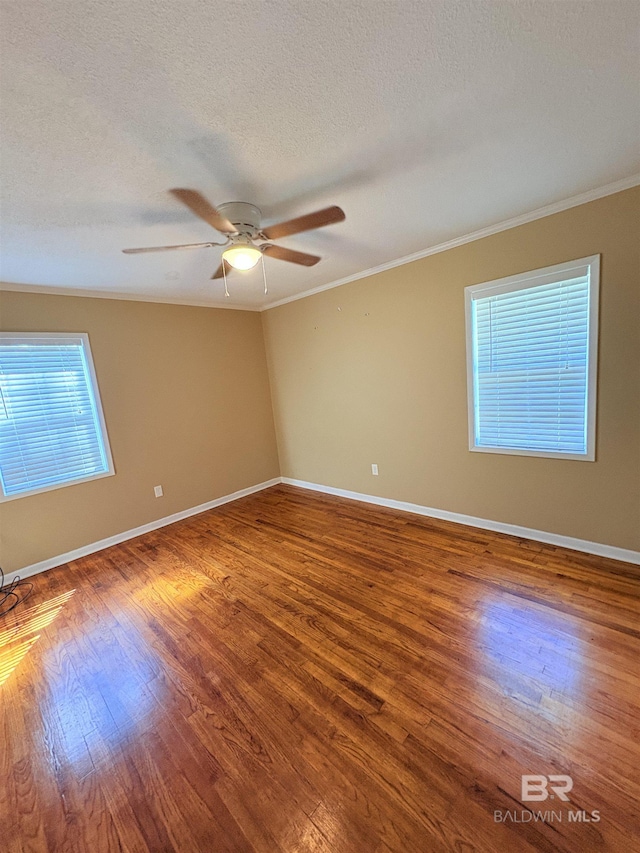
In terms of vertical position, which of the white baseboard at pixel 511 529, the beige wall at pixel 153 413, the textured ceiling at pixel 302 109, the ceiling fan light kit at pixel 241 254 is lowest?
the white baseboard at pixel 511 529

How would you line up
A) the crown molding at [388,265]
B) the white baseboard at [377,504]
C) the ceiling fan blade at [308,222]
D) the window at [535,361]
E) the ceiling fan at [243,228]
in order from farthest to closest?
the white baseboard at [377,504], the window at [535,361], the crown molding at [388,265], the ceiling fan at [243,228], the ceiling fan blade at [308,222]

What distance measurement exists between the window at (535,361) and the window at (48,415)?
3.58 meters

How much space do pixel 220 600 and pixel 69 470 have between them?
2.03 m

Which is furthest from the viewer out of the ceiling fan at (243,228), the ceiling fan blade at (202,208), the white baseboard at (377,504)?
the white baseboard at (377,504)

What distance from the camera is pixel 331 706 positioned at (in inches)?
61.6

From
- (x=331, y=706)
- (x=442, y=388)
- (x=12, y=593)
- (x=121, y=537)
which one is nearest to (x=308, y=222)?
(x=442, y=388)

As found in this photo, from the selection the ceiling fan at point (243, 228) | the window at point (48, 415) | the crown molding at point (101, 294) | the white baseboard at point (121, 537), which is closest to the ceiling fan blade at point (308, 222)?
the ceiling fan at point (243, 228)

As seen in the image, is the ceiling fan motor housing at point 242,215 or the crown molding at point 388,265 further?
the crown molding at point 388,265

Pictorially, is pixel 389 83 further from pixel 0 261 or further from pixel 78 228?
pixel 0 261

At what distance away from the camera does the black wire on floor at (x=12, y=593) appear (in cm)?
261

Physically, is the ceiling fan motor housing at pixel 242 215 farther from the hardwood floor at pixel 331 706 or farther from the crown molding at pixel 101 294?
the hardwood floor at pixel 331 706

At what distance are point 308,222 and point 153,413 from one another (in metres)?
2.80

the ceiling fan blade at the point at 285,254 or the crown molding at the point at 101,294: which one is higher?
the crown molding at the point at 101,294

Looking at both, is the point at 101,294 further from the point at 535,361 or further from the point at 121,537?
the point at 535,361
